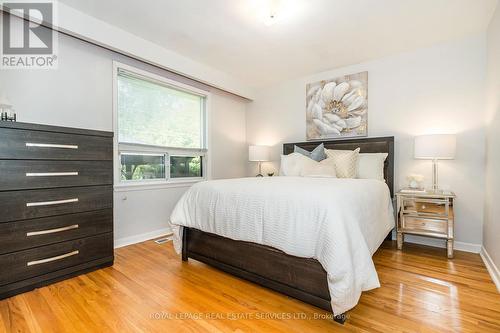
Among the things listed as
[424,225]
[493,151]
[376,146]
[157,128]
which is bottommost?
[424,225]

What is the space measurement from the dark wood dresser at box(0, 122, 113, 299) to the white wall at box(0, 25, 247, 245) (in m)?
0.58

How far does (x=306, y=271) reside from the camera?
1.60 metres

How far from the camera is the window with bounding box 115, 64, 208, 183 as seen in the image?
9.96 ft

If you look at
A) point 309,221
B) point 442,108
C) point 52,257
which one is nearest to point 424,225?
point 442,108

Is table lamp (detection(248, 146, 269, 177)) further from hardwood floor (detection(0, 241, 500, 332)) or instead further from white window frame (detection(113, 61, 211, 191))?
hardwood floor (detection(0, 241, 500, 332))

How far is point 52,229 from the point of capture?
1.98 meters

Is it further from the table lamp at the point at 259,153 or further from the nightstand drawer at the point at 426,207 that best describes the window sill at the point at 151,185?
the nightstand drawer at the point at 426,207

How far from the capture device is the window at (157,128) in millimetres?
3035

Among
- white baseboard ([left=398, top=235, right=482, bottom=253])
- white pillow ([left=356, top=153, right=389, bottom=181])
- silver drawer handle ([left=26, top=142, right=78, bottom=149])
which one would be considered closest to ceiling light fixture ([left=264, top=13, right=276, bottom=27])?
white pillow ([left=356, top=153, right=389, bottom=181])

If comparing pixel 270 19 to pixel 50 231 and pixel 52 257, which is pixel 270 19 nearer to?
pixel 50 231

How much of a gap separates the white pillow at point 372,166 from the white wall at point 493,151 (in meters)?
0.95

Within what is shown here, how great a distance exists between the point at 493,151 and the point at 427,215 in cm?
82

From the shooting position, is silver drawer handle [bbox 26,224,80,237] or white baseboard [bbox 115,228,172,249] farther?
white baseboard [bbox 115,228,172,249]

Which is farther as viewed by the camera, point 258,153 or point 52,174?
point 258,153
